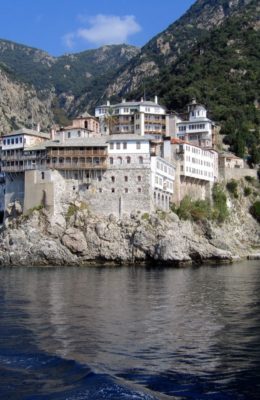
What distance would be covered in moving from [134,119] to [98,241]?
103ft

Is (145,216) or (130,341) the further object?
(145,216)

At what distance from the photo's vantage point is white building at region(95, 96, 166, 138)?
98.7 metres

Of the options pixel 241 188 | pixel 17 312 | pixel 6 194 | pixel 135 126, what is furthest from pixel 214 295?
pixel 135 126

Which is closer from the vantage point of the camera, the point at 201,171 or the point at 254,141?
the point at 201,171

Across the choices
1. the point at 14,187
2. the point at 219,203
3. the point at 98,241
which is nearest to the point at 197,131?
the point at 219,203

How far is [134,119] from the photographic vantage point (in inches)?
3866

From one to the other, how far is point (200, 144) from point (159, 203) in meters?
21.8

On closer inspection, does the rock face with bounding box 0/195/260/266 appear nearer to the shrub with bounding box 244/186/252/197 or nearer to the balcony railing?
the balcony railing

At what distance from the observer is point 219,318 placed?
108 feet

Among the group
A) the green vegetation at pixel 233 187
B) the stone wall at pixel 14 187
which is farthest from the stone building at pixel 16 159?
the green vegetation at pixel 233 187

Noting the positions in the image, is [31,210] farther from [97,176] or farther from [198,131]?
[198,131]

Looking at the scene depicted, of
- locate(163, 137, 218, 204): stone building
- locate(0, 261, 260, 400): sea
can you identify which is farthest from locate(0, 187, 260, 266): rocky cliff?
Answer: locate(0, 261, 260, 400): sea

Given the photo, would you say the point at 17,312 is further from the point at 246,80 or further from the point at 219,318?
the point at 246,80

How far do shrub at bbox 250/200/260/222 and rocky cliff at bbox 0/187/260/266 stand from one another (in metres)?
17.3
